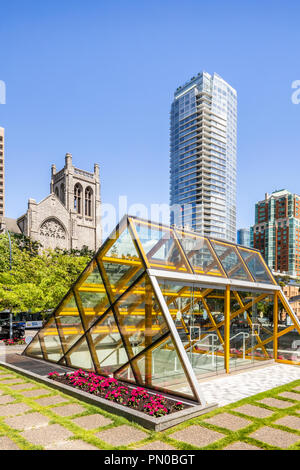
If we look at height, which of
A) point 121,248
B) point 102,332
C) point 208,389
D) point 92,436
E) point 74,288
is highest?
point 121,248

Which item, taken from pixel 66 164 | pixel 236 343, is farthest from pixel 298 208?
pixel 236 343

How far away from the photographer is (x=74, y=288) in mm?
14148

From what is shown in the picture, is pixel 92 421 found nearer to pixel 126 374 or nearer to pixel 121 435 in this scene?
pixel 121 435

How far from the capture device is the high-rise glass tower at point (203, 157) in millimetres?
172375

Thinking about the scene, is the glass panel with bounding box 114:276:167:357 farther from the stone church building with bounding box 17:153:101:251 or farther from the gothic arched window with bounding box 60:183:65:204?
the gothic arched window with bounding box 60:183:65:204

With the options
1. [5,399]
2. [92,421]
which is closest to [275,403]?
[92,421]

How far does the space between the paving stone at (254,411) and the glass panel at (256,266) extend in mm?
7586

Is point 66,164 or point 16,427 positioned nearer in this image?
point 16,427

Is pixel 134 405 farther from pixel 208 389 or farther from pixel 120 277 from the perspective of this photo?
pixel 120 277

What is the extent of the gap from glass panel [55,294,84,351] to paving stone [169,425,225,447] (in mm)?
6658

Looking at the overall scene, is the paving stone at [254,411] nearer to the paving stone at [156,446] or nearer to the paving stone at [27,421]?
the paving stone at [156,446]

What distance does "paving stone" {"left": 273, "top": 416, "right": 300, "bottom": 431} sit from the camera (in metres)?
8.15

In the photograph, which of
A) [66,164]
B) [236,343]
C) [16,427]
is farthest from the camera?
[66,164]

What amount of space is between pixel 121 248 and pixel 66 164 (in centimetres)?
8835
